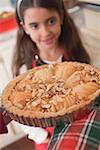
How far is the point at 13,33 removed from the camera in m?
1.09

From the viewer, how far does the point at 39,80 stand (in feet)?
1.67

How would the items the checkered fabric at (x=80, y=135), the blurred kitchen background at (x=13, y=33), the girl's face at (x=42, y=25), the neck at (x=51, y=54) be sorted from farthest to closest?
the blurred kitchen background at (x=13, y=33)
the neck at (x=51, y=54)
the girl's face at (x=42, y=25)
the checkered fabric at (x=80, y=135)

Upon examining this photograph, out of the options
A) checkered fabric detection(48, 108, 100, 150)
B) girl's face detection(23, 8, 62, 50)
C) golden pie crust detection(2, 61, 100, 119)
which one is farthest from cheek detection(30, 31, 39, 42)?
checkered fabric detection(48, 108, 100, 150)

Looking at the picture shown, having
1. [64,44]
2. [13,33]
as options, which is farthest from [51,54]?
[13,33]

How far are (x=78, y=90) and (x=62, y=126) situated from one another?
0.06 m

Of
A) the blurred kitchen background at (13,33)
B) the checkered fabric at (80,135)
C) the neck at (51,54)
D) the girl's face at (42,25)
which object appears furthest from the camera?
the blurred kitchen background at (13,33)

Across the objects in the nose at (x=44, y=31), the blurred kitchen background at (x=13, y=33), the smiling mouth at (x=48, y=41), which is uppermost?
the nose at (x=44, y=31)

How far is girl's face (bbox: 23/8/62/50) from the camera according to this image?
63cm

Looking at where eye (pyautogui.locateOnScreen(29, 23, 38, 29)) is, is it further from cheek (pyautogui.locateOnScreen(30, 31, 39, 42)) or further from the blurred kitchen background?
the blurred kitchen background

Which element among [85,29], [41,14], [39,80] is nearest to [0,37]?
[85,29]

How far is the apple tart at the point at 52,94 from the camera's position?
0.43m

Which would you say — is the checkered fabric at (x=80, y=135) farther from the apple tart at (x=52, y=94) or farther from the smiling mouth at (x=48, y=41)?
the smiling mouth at (x=48, y=41)

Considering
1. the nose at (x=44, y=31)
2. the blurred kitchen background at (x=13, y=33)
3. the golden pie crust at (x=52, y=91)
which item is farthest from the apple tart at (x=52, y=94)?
the blurred kitchen background at (x=13, y=33)

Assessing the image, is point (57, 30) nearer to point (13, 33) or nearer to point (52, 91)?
point (52, 91)
